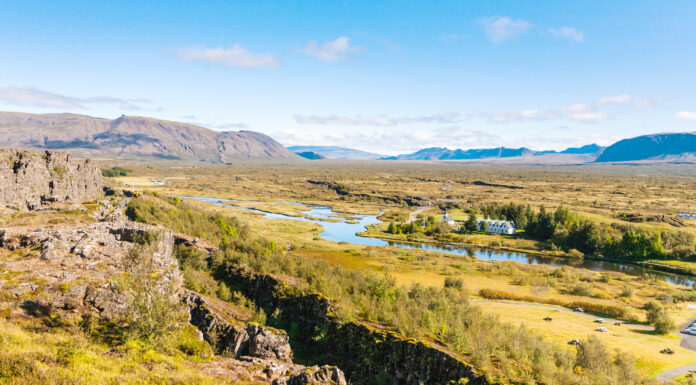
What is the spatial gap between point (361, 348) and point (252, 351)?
8297 mm

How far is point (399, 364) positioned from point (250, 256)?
68.6 ft

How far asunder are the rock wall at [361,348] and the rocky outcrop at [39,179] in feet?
110

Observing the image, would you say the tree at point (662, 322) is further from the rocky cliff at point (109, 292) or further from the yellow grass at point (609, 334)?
the rocky cliff at point (109, 292)

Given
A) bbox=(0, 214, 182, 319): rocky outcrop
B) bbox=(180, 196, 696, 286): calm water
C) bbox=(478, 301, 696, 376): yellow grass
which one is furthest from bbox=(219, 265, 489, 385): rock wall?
bbox=(180, 196, 696, 286): calm water

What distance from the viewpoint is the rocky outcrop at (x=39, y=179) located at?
138 ft

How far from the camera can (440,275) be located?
75062 millimetres

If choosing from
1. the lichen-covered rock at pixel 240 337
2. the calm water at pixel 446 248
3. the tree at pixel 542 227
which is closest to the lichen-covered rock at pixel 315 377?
the lichen-covered rock at pixel 240 337

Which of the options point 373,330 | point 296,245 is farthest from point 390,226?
point 373,330

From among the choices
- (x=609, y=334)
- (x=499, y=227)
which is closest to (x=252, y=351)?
(x=609, y=334)

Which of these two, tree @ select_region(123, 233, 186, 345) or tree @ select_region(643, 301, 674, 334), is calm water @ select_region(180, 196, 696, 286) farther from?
tree @ select_region(123, 233, 186, 345)

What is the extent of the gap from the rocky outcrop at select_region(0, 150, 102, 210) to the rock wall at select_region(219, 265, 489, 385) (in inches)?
1317

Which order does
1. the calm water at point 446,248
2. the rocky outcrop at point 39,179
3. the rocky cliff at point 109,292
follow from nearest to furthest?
the rocky cliff at point 109,292 → the rocky outcrop at point 39,179 → the calm water at point 446,248

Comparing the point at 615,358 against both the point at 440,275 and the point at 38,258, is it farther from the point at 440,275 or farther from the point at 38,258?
the point at 38,258

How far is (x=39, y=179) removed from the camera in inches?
1927
